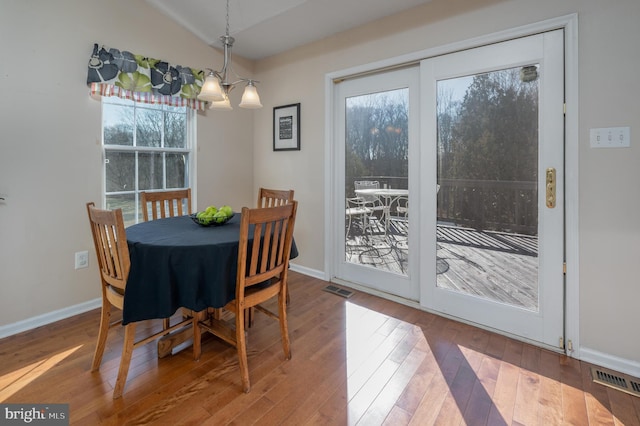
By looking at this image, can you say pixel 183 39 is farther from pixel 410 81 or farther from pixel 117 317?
pixel 117 317

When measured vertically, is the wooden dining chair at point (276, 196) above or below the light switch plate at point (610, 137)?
below

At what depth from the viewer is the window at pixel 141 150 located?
272cm

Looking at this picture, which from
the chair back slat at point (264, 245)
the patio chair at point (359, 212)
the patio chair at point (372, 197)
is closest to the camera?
the chair back slat at point (264, 245)

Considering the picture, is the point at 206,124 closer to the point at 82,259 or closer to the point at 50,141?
the point at 50,141

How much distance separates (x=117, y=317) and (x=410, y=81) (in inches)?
122

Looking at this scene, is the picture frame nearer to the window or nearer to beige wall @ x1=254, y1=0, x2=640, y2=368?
the window

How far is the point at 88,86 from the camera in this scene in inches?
98.3

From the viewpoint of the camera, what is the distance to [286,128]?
3.57 meters

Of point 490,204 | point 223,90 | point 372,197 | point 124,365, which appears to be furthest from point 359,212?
point 124,365

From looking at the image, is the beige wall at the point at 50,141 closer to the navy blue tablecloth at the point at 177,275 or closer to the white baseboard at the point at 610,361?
the navy blue tablecloth at the point at 177,275

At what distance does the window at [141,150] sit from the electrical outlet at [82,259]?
0.43m

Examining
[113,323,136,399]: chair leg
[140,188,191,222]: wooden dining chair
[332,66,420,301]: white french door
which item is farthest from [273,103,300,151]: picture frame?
[113,323,136,399]: chair leg

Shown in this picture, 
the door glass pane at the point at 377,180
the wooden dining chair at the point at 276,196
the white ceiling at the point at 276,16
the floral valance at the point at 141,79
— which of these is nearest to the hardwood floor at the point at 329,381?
the door glass pane at the point at 377,180

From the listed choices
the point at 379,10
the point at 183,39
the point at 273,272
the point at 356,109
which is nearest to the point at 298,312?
the point at 273,272
